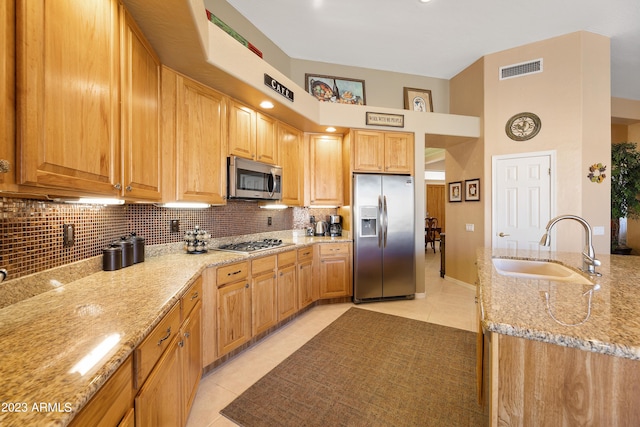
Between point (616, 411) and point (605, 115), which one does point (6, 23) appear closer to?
point (616, 411)

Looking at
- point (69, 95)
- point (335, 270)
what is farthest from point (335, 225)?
point (69, 95)

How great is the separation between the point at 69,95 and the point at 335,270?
2982mm

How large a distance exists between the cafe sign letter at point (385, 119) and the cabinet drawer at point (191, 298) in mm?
2910

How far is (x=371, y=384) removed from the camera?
1.90 meters

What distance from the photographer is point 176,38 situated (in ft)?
5.69

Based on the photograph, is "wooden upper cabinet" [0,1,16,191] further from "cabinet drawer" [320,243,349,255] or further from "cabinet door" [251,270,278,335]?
"cabinet drawer" [320,243,349,255]

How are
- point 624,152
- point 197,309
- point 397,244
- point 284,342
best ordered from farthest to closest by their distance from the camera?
point 624,152 < point 397,244 < point 284,342 < point 197,309

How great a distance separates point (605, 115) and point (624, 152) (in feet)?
5.08

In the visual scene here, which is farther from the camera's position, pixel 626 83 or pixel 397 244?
pixel 626 83

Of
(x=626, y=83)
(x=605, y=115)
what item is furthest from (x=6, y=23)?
(x=626, y=83)

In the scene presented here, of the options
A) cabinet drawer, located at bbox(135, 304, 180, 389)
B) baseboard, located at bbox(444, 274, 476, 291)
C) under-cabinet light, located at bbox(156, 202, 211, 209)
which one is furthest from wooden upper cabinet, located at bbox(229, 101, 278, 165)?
baseboard, located at bbox(444, 274, 476, 291)

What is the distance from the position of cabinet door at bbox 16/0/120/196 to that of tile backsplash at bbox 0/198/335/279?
358mm

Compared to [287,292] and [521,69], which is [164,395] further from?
[521,69]

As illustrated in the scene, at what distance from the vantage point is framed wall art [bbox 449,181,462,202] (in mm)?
4348
